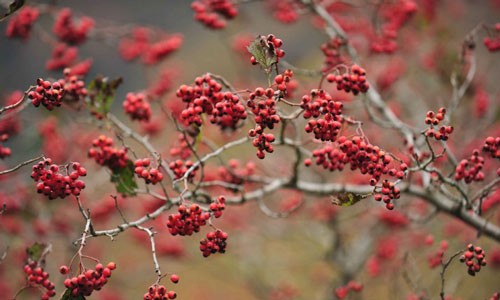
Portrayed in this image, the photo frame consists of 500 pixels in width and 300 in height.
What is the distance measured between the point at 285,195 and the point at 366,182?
2.22 metres

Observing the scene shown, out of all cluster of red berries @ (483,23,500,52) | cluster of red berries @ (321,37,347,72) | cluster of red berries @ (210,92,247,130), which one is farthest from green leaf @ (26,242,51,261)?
cluster of red berries @ (483,23,500,52)

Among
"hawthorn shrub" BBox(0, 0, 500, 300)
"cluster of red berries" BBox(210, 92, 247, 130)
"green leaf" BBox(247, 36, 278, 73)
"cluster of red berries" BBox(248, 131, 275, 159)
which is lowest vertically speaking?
"hawthorn shrub" BBox(0, 0, 500, 300)

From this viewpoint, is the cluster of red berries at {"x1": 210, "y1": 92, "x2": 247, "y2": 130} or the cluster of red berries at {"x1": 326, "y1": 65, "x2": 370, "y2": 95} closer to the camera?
the cluster of red berries at {"x1": 210, "y1": 92, "x2": 247, "y2": 130}

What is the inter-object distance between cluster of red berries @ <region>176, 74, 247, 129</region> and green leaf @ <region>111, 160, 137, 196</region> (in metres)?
0.73

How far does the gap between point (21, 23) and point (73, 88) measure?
1.22 m

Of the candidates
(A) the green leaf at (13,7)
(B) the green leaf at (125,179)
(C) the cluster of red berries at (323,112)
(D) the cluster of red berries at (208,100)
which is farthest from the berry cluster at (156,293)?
(A) the green leaf at (13,7)

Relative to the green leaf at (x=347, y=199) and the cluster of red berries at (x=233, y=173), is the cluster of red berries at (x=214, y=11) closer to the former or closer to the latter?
the cluster of red berries at (x=233, y=173)

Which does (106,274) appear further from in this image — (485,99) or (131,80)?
(131,80)

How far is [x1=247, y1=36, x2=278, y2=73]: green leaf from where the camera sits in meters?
2.33

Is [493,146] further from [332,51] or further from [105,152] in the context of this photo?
[105,152]

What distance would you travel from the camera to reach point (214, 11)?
13.0 ft

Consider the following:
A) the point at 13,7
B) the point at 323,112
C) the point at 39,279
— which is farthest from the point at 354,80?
the point at 39,279

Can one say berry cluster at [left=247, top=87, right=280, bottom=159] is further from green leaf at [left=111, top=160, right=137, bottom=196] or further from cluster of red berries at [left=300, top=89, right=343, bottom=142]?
green leaf at [left=111, top=160, right=137, bottom=196]

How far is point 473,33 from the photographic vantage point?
3570 mm
